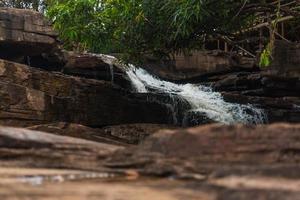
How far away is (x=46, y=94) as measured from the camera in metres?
16.9

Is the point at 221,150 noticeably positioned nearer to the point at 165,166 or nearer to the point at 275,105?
the point at 165,166

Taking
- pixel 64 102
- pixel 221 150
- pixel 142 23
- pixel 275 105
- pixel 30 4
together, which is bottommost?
pixel 275 105

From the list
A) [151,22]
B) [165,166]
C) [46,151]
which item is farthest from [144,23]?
[165,166]

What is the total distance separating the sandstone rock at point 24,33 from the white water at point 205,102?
11.1ft

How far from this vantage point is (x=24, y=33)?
18516mm

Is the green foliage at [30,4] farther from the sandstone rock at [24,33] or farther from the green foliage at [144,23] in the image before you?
the green foliage at [144,23]

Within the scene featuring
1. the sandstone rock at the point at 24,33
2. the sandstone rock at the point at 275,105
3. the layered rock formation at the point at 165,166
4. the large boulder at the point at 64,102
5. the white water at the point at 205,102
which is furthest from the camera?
the sandstone rock at the point at 275,105

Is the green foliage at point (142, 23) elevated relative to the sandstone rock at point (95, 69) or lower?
elevated

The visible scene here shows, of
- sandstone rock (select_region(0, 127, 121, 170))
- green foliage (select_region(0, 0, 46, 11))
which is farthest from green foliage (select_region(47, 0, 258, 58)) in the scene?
green foliage (select_region(0, 0, 46, 11))

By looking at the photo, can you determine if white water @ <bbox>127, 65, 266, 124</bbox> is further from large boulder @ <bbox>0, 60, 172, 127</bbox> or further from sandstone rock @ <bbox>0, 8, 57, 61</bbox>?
sandstone rock @ <bbox>0, 8, 57, 61</bbox>

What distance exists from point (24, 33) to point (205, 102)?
24.6ft

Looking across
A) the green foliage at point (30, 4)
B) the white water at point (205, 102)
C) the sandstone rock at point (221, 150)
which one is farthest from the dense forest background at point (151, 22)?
the green foliage at point (30, 4)

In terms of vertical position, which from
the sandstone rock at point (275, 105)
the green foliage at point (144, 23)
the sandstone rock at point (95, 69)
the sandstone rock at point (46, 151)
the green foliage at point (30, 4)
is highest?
the green foliage at point (30, 4)

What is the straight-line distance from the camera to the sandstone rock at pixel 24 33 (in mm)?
18172
